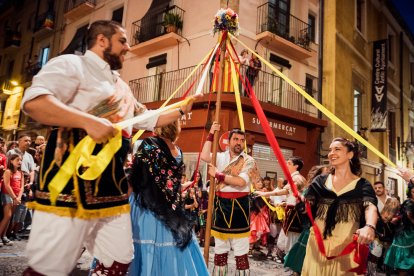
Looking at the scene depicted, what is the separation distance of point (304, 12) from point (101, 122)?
16.0m

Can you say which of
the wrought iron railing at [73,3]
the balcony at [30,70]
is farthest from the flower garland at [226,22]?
the balcony at [30,70]

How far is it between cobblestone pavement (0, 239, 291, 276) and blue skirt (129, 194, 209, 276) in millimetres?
2010

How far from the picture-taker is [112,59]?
227 centimetres

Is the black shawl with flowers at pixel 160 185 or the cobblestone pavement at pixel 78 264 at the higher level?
the black shawl with flowers at pixel 160 185

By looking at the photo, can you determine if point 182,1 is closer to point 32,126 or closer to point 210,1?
point 210,1

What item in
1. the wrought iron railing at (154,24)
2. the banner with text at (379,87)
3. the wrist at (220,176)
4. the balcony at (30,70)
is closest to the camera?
the wrist at (220,176)

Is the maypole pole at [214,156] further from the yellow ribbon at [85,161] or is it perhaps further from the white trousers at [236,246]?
the yellow ribbon at [85,161]

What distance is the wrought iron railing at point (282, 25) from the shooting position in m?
13.8

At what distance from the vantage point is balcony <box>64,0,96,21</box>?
58.6ft

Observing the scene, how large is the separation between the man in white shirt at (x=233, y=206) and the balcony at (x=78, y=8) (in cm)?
1654

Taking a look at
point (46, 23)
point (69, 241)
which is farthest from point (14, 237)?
point (46, 23)

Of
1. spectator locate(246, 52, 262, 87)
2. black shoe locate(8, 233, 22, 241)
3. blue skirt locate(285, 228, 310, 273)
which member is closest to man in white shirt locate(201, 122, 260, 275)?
blue skirt locate(285, 228, 310, 273)

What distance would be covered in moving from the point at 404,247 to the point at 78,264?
584cm

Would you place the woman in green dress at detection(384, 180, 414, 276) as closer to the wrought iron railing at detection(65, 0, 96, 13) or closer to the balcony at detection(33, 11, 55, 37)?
the wrought iron railing at detection(65, 0, 96, 13)
